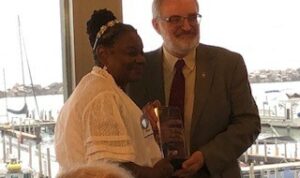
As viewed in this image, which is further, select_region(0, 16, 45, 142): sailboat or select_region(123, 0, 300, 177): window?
select_region(123, 0, 300, 177): window

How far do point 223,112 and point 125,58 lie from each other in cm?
69

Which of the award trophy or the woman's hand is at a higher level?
the woman's hand

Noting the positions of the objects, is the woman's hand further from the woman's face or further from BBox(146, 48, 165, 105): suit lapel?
BBox(146, 48, 165, 105): suit lapel

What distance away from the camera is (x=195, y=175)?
2.52 metres

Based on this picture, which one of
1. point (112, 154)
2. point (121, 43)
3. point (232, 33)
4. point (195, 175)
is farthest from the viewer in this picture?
point (232, 33)

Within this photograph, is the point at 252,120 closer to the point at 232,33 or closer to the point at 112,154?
the point at 112,154

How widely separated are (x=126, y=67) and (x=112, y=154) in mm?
335

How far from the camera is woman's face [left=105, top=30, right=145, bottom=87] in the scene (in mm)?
2066

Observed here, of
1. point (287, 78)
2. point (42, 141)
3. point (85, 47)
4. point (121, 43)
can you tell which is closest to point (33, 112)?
point (42, 141)

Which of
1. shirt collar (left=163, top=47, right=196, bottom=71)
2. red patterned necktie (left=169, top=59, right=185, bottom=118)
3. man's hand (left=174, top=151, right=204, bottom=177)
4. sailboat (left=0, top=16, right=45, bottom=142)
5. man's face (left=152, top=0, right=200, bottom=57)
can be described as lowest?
man's hand (left=174, top=151, right=204, bottom=177)

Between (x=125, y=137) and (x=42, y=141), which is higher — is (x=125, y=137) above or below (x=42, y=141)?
above

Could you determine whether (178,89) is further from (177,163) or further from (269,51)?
(269,51)

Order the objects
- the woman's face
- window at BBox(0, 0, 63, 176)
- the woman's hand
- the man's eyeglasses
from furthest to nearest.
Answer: window at BBox(0, 0, 63, 176), the man's eyeglasses, the woman's hand, the woman's face

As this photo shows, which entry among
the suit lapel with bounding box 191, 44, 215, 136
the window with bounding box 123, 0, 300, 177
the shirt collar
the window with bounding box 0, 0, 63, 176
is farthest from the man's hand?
the window with bounding box 123, 0, 300, 177
